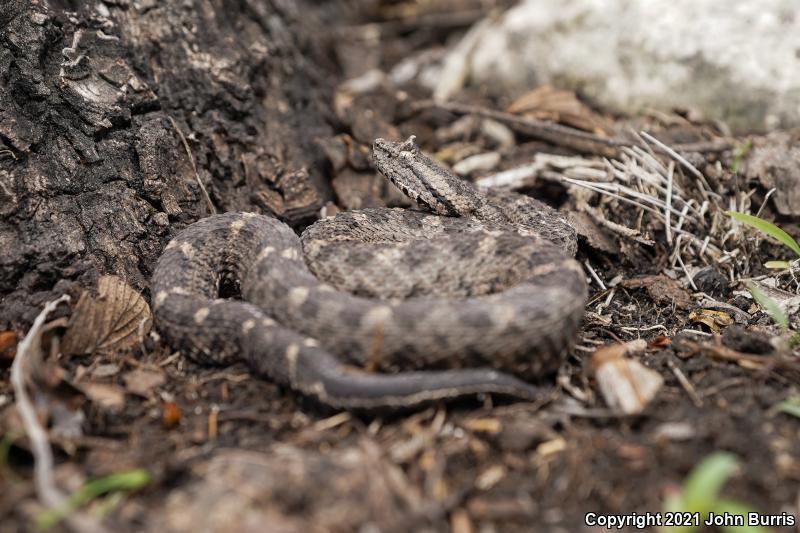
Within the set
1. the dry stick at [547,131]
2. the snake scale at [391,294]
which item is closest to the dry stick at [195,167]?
the snake scale at [391,294]

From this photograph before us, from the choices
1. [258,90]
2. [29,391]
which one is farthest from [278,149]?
[29,391]

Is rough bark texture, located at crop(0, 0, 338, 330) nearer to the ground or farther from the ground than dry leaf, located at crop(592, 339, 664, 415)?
farther from the ground

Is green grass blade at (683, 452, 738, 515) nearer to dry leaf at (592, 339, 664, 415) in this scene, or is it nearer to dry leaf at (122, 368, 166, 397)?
dry leaf at (592, 339, 664, 415)

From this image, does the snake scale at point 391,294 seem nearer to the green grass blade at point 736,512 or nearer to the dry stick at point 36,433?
the dry stick at point 36,433

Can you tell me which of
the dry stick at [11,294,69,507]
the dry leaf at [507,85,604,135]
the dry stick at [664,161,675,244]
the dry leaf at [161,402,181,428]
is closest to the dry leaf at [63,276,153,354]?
the dry stick at [11,294,69,507]

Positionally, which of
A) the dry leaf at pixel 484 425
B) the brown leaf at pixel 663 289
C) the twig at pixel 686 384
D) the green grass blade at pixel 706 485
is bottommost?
the brown leaf at pixel 663 289

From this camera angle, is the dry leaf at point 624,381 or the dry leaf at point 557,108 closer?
the dry leaf at point 624,381

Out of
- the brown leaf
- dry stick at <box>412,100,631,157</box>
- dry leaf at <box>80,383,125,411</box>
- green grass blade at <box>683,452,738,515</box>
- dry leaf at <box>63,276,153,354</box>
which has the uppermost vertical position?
dry leaf at <box>63,276,153,354</box>
